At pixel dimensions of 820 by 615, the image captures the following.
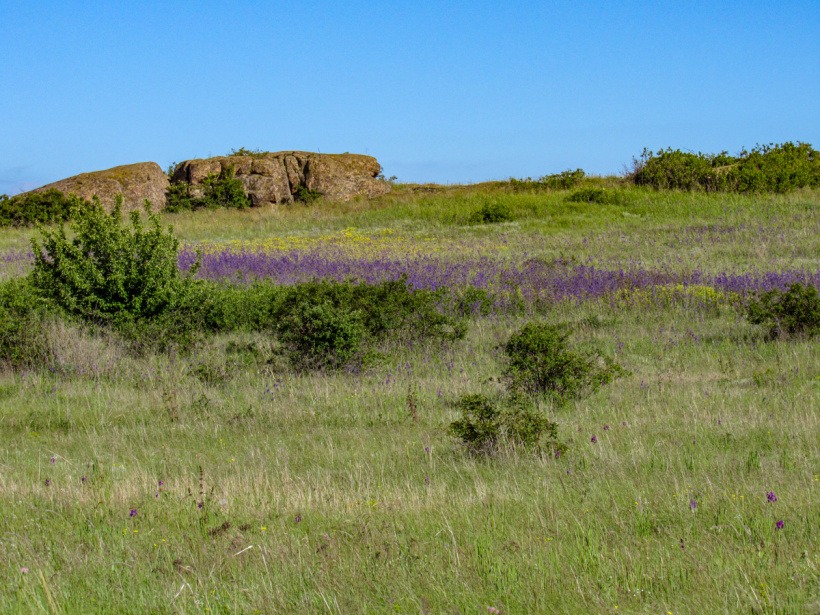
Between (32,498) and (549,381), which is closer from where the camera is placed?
(32,498)

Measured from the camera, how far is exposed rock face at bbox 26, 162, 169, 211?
3300 centimetres

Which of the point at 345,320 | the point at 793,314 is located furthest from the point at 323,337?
the point at 793,314

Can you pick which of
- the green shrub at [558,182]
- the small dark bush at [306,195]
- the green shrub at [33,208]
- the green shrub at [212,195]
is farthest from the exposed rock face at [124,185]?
the green shrub at [558,182]

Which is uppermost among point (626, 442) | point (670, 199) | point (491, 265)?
point (670, 199)

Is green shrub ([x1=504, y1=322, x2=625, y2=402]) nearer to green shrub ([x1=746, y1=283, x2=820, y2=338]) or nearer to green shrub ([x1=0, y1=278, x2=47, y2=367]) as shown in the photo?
green shrub ([x1=746, y1=283, x2=820, y2=338])

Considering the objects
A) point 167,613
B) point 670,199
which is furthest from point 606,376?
point 670,199

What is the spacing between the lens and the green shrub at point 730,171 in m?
31.0

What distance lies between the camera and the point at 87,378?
29.5 feet

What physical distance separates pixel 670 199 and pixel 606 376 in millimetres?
25638

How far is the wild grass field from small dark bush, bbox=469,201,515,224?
1697cm

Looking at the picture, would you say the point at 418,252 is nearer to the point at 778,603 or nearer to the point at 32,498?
the point at 32,498

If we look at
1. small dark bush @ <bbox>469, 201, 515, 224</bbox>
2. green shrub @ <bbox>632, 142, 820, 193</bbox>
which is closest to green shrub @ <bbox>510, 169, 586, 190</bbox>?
green shrub @ <bbox>632, 142, 820, 193</bbox>

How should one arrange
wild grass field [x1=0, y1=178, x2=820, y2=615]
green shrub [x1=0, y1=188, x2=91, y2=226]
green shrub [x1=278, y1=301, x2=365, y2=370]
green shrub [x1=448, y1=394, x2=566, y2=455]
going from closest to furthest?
wild grass field [x1=0, y1=178, x2=820, y2=615], green shrub [x1=448, y1=394, x2=566, y2=455], green shrub [x1=278, y1=301, x2=365, y2=370], green shrub [x1=0, y1=188, x2=91, y2=226]

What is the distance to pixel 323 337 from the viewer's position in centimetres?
961
